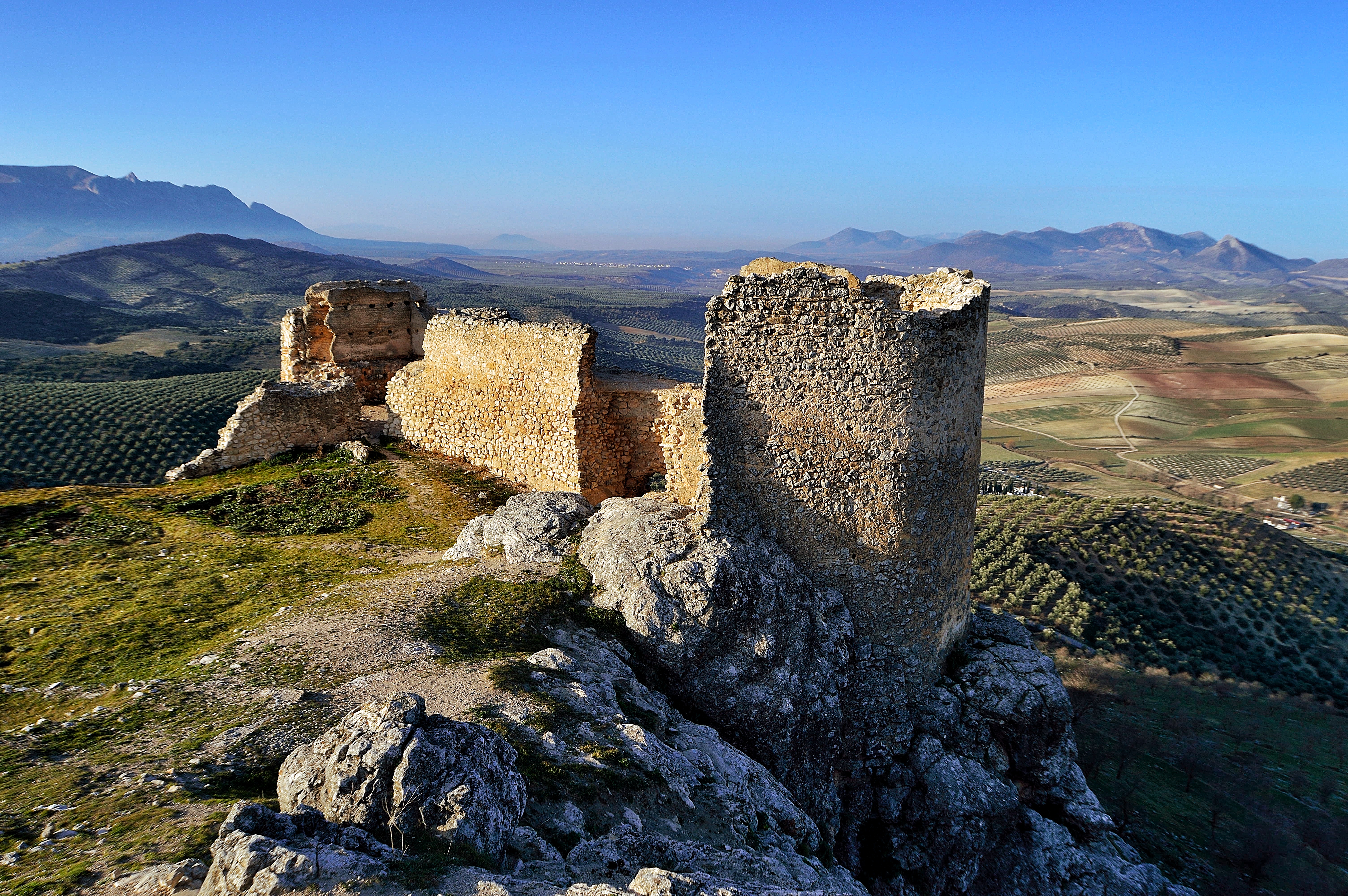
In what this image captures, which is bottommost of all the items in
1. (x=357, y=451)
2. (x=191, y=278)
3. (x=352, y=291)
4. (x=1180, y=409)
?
(x=1180, y=409)

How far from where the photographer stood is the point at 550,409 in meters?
14.0

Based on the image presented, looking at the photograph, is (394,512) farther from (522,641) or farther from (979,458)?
(979,458)

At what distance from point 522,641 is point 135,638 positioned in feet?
14.0

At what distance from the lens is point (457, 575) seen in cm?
1053

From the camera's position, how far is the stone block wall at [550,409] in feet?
44.4

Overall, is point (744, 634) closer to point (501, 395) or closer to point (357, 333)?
point (501, 395)

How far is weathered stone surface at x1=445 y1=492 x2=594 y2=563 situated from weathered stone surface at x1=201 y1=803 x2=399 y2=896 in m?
6.16

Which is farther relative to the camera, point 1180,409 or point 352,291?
point 1180,409

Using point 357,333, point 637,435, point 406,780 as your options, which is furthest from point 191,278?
point 406,780

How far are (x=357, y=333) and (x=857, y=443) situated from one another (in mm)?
13864

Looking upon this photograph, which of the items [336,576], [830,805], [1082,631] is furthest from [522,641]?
[1082,631]

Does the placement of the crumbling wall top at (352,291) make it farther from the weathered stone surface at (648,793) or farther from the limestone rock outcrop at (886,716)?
the weathered stone surface at (648,793)

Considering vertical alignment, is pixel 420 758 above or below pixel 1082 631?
above

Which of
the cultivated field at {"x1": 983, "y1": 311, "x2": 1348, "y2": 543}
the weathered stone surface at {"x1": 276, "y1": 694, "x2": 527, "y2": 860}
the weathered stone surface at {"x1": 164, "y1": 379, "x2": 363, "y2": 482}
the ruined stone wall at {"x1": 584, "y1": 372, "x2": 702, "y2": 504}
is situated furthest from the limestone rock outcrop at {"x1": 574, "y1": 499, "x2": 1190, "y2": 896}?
the cultivated field at {"x1": 983, "y1": 311, "x2": 1348, "y2": 543}
